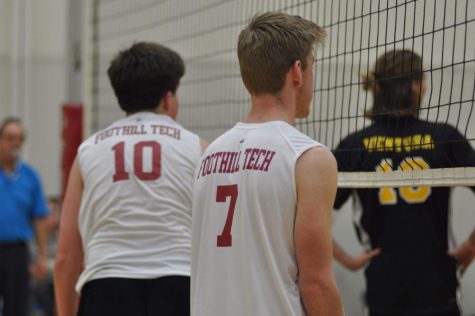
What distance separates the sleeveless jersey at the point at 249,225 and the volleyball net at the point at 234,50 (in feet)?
4.58

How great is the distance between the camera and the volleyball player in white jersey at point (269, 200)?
2.69m

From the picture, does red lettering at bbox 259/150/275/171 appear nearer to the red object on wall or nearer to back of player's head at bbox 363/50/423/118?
back of player's head at bbox 363/50/423/118

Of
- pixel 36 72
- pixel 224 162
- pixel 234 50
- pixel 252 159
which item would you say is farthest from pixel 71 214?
pixel 36 72

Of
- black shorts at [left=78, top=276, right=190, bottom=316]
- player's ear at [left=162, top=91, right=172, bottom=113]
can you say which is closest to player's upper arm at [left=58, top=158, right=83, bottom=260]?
black shorts at [left=78, top=276, right=190, bottom=316]

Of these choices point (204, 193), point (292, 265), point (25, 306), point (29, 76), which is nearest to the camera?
point (292, 265)

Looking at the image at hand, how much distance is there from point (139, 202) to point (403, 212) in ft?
4.38

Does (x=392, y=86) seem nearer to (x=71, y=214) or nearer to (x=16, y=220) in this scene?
(x=71, y=214)

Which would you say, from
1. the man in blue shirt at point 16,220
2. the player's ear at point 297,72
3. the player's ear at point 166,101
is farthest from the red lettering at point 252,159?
the man in blue shirt at point 16,220

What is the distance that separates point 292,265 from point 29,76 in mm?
11674

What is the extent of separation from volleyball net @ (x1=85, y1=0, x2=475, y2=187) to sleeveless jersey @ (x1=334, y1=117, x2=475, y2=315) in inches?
8.2

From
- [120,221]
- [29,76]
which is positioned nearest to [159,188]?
[120,221]

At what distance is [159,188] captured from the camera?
384cm

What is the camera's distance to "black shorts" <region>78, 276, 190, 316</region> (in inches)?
148

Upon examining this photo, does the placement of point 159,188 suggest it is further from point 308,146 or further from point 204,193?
point 308,146
